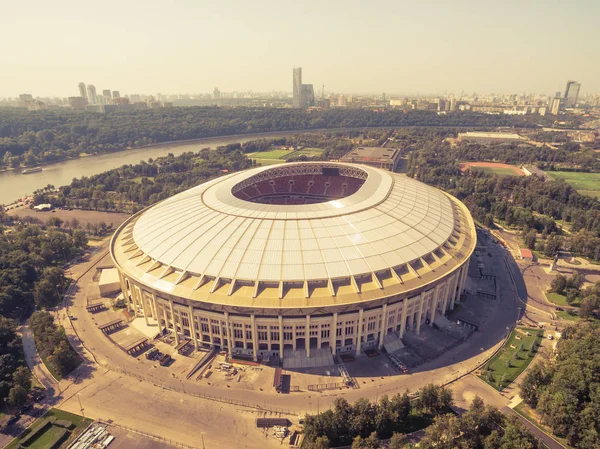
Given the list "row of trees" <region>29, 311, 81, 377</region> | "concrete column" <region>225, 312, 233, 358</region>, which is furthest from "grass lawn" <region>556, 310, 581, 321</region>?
"row of trees" <region>29, 311, 81, 377</region>

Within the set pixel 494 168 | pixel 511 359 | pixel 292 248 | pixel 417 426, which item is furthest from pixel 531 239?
pixel 494 168

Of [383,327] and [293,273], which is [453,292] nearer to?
[383,327]

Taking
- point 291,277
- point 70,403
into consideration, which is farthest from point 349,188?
point 70,403

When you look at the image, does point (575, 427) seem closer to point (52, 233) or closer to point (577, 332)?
point (577, 332)

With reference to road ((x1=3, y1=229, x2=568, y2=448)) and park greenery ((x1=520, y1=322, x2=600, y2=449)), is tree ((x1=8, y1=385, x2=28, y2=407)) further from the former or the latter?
park greenery ((x1=520, y1=322, x2=600, y2=449))

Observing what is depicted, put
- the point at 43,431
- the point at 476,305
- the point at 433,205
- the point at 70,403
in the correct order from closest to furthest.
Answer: the point at 43,431, the point at 70,403, the point at 476,305, the point at 433,205

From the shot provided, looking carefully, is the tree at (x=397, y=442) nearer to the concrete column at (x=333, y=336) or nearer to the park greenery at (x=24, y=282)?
the concrete column at (x=333, y=336)
